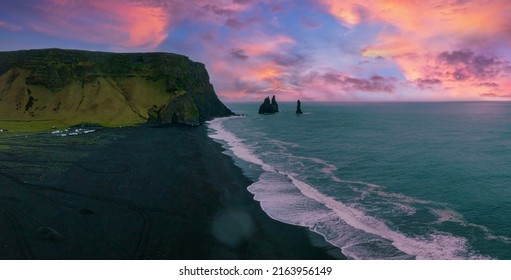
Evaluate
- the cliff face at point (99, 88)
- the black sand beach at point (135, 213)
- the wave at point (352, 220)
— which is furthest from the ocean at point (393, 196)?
the cliff face at point (99, 88)

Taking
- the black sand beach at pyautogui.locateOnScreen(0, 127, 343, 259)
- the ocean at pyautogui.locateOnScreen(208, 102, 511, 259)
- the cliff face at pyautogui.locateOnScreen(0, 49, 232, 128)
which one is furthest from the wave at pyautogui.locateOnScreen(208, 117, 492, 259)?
the cliff face at pyautogui.locateOnScreen(0, 49, 232, 128)

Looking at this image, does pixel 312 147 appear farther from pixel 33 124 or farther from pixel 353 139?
pixel 33 124

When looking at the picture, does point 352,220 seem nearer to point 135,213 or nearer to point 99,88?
point 135,213

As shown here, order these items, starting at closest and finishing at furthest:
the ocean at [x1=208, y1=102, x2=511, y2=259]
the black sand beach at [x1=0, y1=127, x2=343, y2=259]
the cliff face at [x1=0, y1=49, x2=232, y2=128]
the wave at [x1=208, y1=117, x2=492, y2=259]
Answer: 1. the black sand beach at [x1=0, y1=127, x2=343, y2=259]
2. the wave at [x1=208, y1=117, x2=492, y2=259]
3. the ocean at [x1=208, y1=102, x2=511, y2=259]
4. the cliff face at [x1=0, y1=49, x2=232, y2=128]

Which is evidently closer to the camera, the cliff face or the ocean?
the ocean

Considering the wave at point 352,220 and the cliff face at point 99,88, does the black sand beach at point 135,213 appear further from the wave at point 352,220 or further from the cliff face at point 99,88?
the cliff face at point 99,88

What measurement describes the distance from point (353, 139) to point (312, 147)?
57.1 feet

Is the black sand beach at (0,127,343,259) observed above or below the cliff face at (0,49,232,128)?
below

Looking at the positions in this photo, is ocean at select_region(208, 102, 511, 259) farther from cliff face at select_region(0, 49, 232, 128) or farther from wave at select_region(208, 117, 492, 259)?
cliff face at select_region(0, 49, 232, 128)

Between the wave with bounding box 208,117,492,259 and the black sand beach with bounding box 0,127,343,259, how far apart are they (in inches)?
70.2

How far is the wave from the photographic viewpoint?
26.2 metres

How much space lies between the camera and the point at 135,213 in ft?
107

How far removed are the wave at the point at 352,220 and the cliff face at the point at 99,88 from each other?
88.4 metres

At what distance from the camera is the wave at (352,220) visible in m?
26.2
